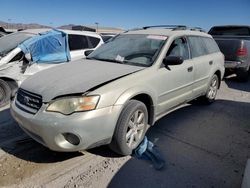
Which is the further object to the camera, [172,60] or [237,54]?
[237,54]

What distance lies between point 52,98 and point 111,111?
0.68 m

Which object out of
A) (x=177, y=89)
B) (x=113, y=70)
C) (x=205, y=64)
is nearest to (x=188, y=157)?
(x=177, y=89)

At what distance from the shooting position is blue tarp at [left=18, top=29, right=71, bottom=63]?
5.79m

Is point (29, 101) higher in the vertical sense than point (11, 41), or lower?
lower

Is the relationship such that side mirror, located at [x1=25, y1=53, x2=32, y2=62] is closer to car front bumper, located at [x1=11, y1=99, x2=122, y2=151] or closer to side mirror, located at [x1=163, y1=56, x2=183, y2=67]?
car front bumper, located at [x1=11, y1=99, x2=122, y2=151]

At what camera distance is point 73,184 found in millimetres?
2938

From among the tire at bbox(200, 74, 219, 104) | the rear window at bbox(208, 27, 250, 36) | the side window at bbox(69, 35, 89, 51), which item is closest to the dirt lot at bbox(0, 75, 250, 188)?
the tire at bbox(200, 74, 219, 104)

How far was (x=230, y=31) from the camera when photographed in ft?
36.4

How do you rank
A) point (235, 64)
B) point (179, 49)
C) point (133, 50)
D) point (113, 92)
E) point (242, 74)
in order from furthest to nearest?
point (242, 74) → point (235, 64) → point (179, 49) → point (133, 50) → point (113, 92)

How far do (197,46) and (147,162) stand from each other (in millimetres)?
2714

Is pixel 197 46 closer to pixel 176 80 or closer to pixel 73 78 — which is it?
pixel 176 80

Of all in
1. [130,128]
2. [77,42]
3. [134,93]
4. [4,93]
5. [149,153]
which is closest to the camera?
[134,93]

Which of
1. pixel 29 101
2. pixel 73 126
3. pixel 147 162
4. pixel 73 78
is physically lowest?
pixel 147 162

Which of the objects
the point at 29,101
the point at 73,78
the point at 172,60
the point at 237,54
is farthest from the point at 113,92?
the point at 237,54
